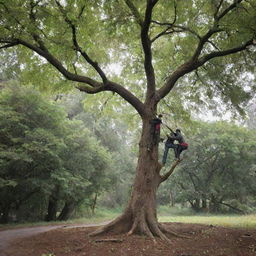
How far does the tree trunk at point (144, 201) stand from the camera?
27.1 ft

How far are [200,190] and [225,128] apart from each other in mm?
7323

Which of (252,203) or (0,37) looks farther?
(252,203)

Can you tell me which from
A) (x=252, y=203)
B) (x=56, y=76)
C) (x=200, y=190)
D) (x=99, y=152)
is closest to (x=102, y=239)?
(x=56, y=76)

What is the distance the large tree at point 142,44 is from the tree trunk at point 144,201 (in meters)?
0.03

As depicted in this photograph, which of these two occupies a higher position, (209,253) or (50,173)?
(50,173)

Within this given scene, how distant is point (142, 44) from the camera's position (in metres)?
9.10

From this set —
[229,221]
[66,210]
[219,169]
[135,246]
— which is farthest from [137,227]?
[219,169]

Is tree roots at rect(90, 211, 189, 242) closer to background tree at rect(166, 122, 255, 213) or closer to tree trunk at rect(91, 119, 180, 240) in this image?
tree trunk at rect(91, 119, 180, 240)

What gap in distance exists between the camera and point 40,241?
303 inches

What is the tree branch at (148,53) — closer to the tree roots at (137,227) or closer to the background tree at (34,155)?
the tree roots at (137,227)

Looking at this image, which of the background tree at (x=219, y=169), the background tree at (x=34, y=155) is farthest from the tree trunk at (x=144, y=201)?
the background tree at (x=219, y=169)

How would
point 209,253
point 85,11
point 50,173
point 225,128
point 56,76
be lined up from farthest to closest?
point 225,128
point 50,173
point 56,76
point 85,11
point 209,253

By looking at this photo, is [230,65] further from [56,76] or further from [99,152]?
[99,152]

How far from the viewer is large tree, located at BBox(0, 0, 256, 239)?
7738 millimetres
